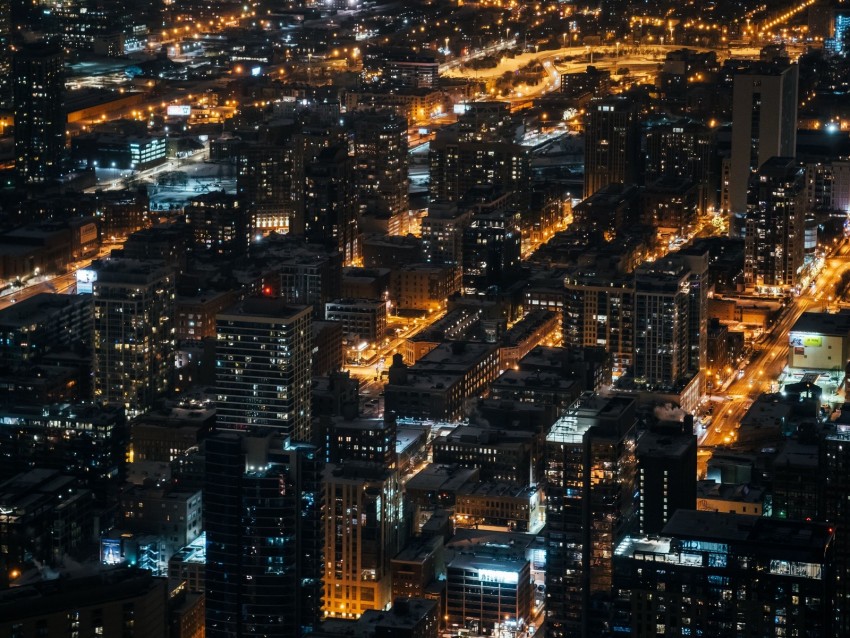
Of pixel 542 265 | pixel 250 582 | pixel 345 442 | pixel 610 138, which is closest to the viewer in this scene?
pixel 250 582

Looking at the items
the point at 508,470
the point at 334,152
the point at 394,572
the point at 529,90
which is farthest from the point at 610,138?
the point at 394,572

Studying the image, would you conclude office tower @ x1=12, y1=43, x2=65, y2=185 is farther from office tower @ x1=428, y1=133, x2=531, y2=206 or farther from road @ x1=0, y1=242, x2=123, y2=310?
office tower @ x1=428, y1=133, x2=531, y2=206

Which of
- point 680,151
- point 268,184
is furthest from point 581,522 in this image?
point 680,151

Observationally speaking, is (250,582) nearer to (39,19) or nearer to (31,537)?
(31,537)

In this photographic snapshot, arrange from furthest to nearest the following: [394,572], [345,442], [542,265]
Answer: [542,265] → [345,442] → [394,572]

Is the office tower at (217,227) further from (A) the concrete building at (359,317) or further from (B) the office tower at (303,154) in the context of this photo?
(A) the concrete building at (359,317)

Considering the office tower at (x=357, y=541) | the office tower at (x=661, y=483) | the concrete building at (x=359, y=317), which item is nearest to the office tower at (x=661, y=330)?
the concrete building at (x=359, y=317)
